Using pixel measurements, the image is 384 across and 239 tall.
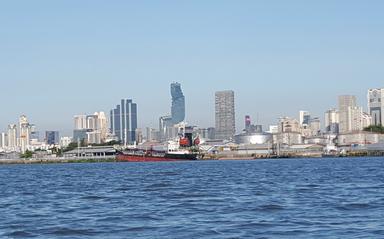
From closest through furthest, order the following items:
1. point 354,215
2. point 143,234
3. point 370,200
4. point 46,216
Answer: point 143,234 < point 354,215 < point 46,216 < point 370,200

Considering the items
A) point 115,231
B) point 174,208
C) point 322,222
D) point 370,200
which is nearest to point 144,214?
point 174,208

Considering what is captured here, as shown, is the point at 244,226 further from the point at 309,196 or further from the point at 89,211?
the point at 309,196

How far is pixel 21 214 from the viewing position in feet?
105

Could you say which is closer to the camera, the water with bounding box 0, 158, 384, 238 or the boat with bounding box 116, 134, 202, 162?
the water with bounding box 0, 158, 384, 238

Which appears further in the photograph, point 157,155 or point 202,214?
point 157,155

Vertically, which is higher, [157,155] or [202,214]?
[157,155]

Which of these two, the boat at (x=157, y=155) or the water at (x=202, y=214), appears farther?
the boat at (x=157, y=155)

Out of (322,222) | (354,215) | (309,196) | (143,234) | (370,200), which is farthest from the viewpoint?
(309,196)

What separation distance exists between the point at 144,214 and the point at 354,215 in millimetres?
7241

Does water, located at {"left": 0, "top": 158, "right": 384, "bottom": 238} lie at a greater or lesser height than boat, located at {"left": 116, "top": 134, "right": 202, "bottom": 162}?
lesser

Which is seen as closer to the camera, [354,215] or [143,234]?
[143,234]

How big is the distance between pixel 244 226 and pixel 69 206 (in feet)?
36.9

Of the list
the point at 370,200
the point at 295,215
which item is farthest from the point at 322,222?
→ the point at 370,200

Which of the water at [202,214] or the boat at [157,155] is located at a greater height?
the boat at [157,155]
